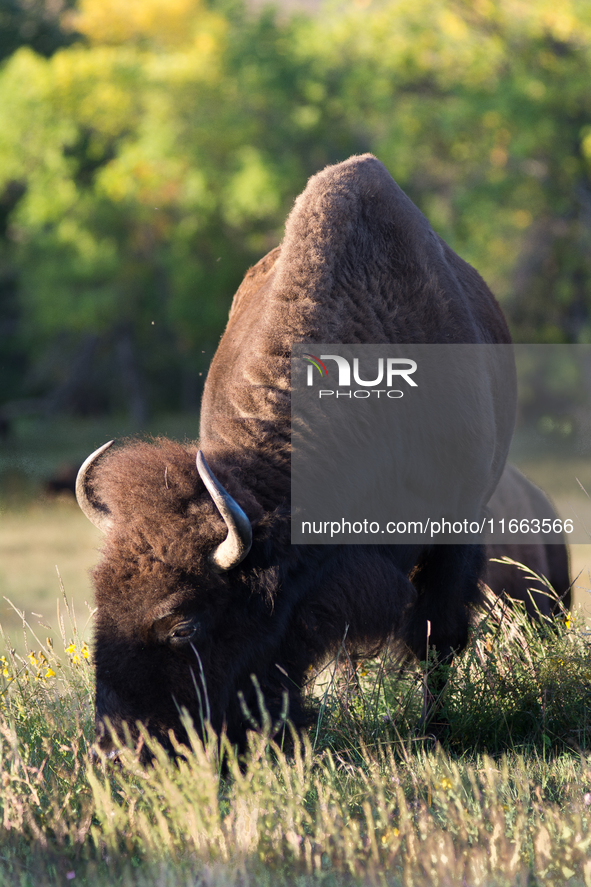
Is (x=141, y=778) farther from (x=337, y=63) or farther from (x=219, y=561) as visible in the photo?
(x=337, y=63)

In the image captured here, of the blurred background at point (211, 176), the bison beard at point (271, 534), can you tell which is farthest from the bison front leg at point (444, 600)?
the blurred background at point (211, 176)

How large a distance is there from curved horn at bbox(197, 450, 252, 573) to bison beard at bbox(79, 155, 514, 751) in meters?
0.01

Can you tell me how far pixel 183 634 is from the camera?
361 cm

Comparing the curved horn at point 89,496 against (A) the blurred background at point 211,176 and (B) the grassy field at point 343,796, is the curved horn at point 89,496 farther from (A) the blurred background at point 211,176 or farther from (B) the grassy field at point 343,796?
(A) the blurred background at point 211,176

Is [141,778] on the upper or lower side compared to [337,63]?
lower

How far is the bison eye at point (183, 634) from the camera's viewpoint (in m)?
3.58

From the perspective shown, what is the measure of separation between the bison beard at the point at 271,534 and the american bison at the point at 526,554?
1.58 meters

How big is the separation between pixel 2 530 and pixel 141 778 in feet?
50.5

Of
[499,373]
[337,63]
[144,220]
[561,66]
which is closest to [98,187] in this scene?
[144,220]

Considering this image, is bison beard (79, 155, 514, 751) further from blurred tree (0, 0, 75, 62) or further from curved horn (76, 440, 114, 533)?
blurred tree (0, 0, 75, 62)

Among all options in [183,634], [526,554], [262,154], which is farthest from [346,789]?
[262,154]

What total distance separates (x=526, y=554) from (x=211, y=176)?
22691 mm

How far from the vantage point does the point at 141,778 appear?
339 cm

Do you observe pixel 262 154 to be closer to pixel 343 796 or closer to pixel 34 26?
pixel 34 26
